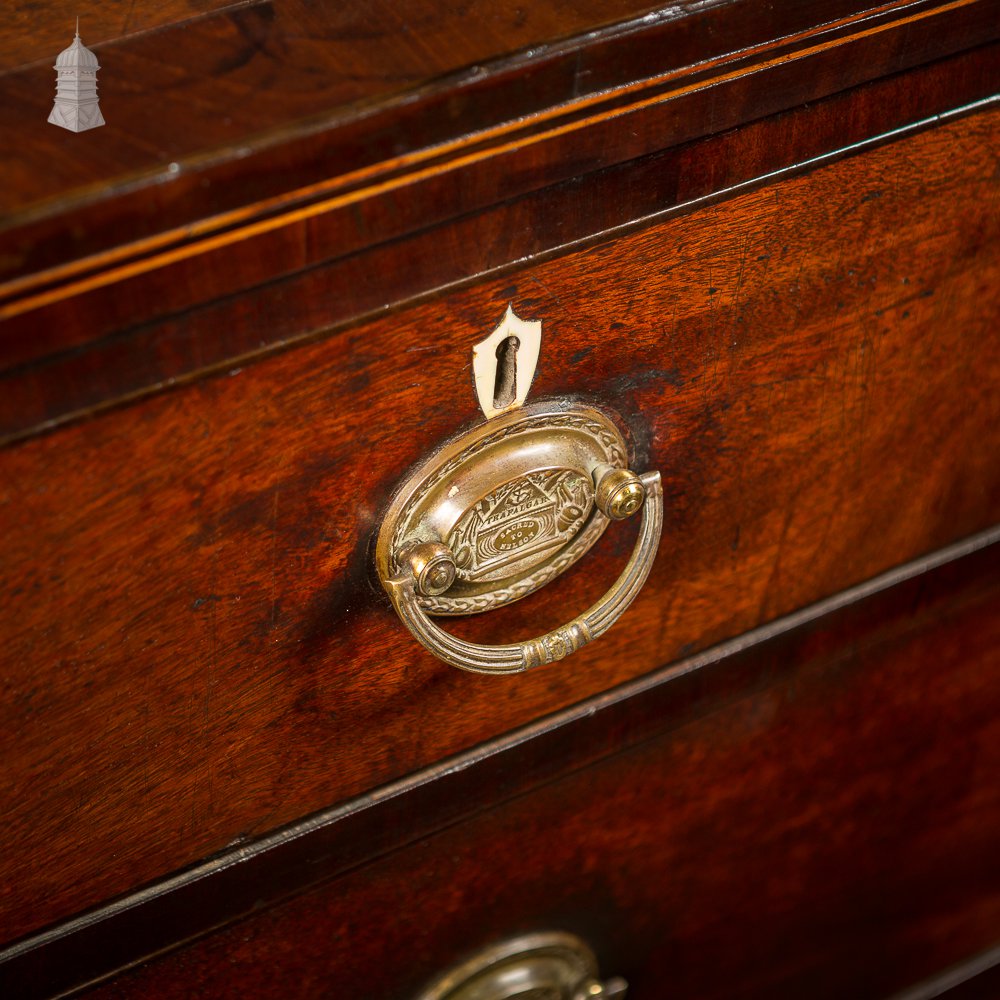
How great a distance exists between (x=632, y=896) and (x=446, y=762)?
7.2 inches

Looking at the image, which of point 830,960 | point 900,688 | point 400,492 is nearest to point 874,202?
point 400,492

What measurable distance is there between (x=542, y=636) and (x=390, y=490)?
0.10 meters

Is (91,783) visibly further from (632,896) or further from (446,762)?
(632,896)

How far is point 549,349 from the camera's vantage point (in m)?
0.47

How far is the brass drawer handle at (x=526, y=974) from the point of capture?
652mm

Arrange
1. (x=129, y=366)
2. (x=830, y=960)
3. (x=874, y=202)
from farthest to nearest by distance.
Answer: (x=830, y=960), (x=874, y=202), (x=129, y=366)

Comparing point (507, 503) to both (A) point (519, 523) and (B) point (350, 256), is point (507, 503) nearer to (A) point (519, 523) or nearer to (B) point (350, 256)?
(A) point (519, 523)

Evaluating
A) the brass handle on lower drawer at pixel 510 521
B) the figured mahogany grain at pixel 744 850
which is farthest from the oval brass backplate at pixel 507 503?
the figured mahogany grain at pixel 744 850

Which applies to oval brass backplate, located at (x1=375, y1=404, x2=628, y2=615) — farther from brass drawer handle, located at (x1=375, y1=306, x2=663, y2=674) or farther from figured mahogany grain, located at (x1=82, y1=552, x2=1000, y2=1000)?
figured mahogany grain, located at (x1=82, y1=552, x2=1000, y2=1000)

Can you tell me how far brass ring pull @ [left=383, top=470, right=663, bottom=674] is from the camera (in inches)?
18.1

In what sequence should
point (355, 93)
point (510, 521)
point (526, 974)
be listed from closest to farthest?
point (355, 93) < point (510, 521) < point (526, 974)

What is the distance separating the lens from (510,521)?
19.1 inches

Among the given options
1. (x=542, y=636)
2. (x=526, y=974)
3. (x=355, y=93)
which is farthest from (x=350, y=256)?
(x=526, y=974)

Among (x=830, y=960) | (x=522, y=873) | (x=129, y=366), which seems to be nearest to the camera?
(x=129, y=366)
